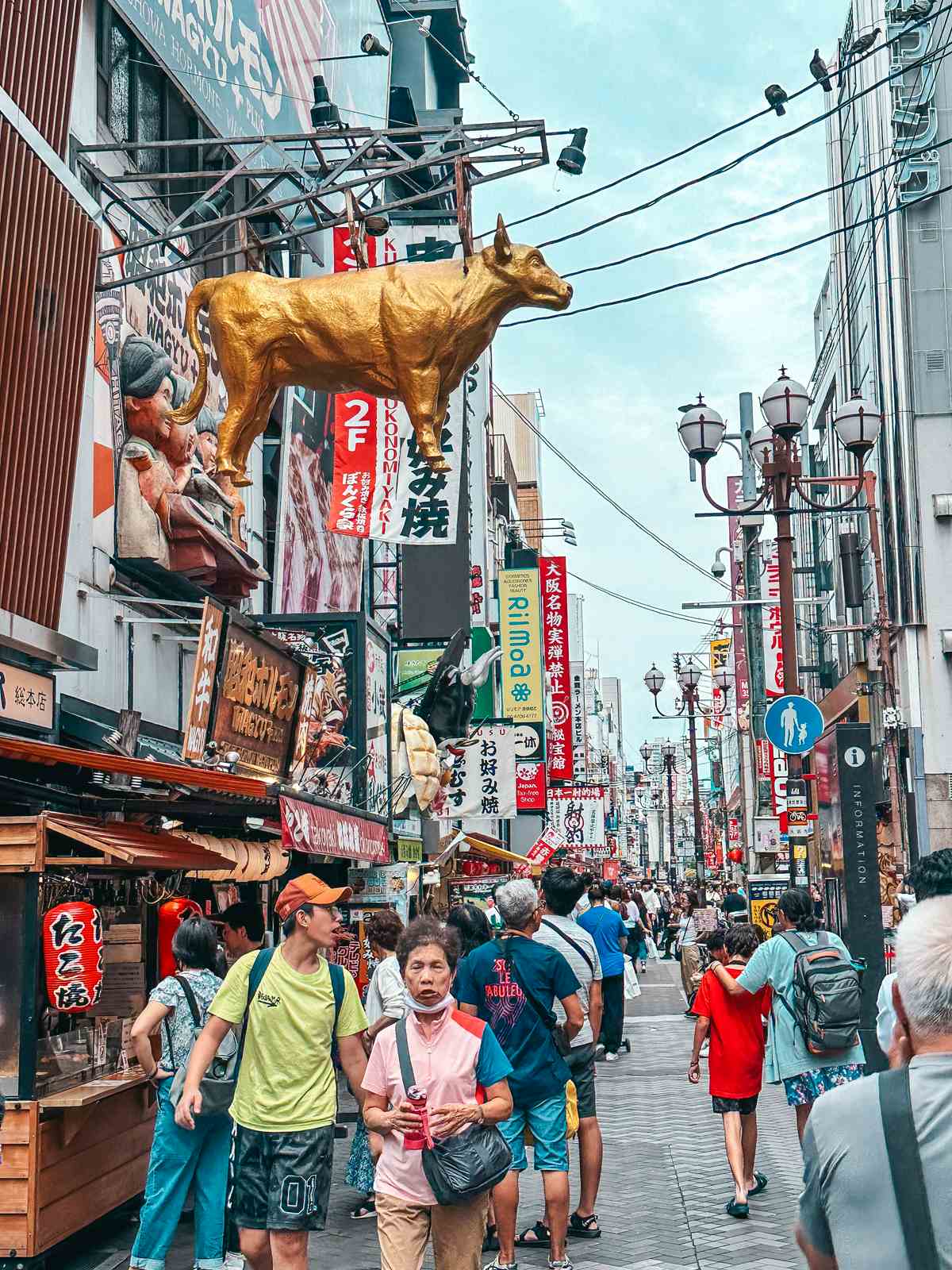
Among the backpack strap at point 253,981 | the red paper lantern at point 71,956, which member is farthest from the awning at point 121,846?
the backpack strap at point 253,981

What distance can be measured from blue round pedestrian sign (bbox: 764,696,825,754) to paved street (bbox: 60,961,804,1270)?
11.8 ft

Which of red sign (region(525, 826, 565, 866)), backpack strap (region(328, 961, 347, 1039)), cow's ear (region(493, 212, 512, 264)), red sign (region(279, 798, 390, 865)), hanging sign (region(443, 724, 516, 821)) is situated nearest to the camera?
backpack strap (region(328, 961, 347, 1039))

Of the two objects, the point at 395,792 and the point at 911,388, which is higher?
the point at 911,388

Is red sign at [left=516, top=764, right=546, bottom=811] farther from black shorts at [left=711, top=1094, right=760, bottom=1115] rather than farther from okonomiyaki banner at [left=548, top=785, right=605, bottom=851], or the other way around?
black shorts at [left=711, top=1094, right=760, bottom=1115]

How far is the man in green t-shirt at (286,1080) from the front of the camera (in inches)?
260

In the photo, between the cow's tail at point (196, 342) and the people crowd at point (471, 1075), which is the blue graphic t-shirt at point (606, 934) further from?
the cow's tail at point (196, 342)

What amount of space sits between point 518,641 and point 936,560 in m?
11.0

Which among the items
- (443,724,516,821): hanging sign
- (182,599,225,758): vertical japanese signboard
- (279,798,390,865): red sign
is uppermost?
(443,724,516,821): hanging sign

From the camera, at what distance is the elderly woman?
5977 mm

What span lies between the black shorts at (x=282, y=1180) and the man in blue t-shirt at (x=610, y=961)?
915 cm

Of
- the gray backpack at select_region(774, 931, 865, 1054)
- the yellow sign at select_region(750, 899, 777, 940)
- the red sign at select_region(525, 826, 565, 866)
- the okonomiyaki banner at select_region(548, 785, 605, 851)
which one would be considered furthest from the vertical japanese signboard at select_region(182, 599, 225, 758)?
the okonomiyaki banner at select_region(548, 785, 605, 851)

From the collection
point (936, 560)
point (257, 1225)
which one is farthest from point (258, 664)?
point (936, 560)

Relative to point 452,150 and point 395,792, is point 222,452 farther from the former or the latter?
point 395,792

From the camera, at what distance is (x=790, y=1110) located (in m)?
14.4
